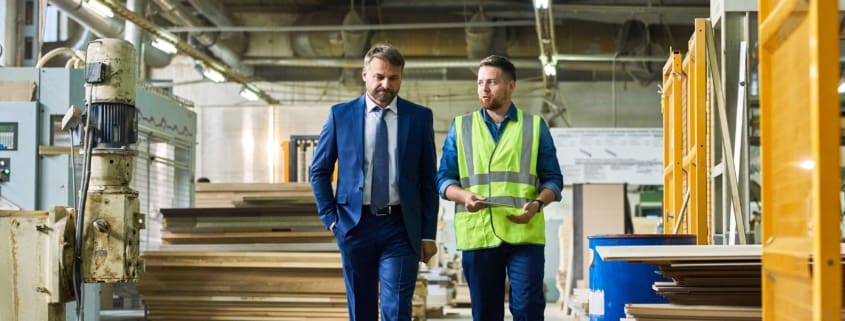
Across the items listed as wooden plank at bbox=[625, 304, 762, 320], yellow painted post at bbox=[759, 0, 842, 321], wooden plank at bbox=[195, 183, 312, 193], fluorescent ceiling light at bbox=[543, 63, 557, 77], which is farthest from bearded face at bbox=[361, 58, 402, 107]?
fluorescent ceiling light at bbox=[543, 63, 557, 77]

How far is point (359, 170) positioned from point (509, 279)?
2.67ft

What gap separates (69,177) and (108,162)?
3.04 meters

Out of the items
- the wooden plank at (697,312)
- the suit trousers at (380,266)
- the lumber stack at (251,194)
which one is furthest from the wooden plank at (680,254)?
the lumber stack at (251,194)

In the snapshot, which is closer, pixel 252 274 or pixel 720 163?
pixel 720 163

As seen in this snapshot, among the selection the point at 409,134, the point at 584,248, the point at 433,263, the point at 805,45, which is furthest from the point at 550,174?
the point at 433,263

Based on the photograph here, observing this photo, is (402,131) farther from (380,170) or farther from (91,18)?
(91,18)

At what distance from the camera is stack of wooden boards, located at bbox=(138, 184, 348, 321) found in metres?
8.41

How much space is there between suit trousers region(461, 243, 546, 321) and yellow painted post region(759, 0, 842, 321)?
6.55ft

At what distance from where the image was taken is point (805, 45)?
2.25 metres

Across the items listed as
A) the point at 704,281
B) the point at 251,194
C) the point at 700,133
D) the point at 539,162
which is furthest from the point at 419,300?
the point at 704,281

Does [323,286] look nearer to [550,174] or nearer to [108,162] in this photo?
[108,162]

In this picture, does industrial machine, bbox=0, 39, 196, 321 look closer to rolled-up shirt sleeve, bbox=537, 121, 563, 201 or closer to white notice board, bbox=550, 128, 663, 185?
rolled-up shirt sleeve, bbox=537, 121, 563, 201

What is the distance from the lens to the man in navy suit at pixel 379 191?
454 centimetres

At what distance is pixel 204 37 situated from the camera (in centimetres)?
1662
